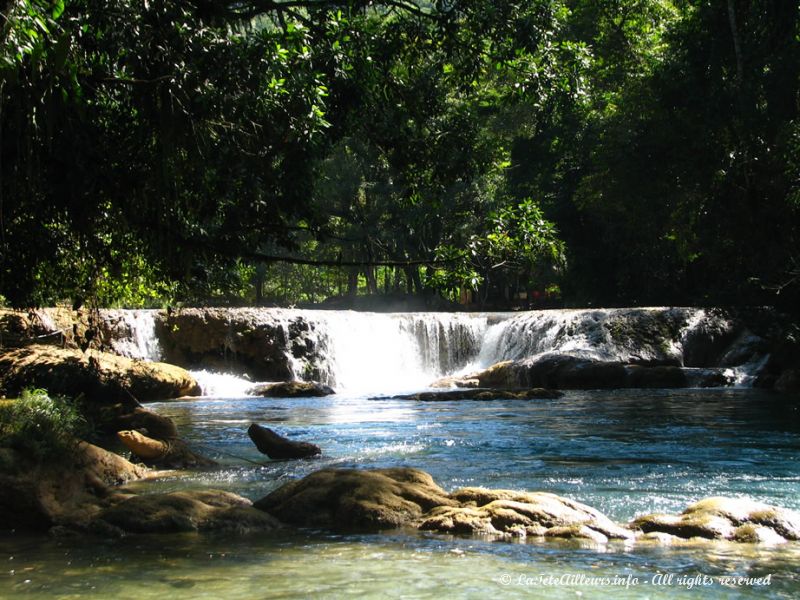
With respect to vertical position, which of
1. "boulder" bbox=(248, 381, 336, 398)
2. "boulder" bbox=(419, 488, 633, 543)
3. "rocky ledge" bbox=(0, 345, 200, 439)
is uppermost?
"rocky ledge" bbox=(0, 345, 200, 439)

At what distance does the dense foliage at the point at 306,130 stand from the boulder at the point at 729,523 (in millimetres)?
3037

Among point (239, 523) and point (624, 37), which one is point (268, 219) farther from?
point (624, 37)

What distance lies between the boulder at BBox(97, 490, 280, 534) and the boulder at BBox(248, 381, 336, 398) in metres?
13.9

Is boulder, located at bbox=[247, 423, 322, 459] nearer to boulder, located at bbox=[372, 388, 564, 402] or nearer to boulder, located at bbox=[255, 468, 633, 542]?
boulder, located at bbox=[255, 468, 633, 542]

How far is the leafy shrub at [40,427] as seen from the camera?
24.9 feet

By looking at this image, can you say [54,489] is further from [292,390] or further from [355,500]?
[292,390]

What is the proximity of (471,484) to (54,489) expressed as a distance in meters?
3.91

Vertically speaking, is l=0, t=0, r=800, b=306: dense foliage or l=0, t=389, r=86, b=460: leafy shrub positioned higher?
l=0, t=0, r=800, b=306: dense foliage

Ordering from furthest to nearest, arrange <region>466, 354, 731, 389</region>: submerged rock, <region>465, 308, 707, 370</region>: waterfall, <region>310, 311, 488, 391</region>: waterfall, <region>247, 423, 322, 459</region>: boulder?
1. <region>310, 311, 488, 391</region>: waterfall
2. <region>465, 308, 707, 370</region>: waterfall
3. <region>466, 354, 731, 389</region>: submerged rock
4. <region>247, 423, 322, 459</region>: boulder

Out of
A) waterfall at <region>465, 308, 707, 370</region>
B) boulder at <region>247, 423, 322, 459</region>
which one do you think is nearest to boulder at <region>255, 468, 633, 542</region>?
boulder at <region>247, 423, 322, 459</region>

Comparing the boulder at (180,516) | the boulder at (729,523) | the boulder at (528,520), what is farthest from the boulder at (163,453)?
Result: the boulder at (729,523)

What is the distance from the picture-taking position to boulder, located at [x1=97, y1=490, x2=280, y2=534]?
646cm

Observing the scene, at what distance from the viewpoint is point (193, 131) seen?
643 cm

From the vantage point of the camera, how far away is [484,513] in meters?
6.45
